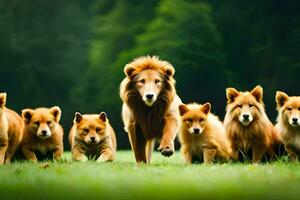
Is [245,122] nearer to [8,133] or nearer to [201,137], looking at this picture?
[201,137]

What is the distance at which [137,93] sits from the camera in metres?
8.28

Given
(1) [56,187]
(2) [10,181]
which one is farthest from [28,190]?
(2) [10,181]

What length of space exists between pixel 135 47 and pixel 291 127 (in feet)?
42.3

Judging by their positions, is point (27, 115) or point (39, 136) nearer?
point (39, 136)

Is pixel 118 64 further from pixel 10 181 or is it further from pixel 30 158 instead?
pixel 10 181

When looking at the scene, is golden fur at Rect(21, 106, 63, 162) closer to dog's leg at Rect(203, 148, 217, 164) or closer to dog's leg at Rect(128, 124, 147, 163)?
dog's leg at Rect(128, 124, 147, 163)

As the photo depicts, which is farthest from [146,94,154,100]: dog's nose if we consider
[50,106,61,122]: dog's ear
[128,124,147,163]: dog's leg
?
[50,106,61,122]: dog's ear

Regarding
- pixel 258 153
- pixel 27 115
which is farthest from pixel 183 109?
pixel 27 115

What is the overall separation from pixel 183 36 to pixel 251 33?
82.3 inches

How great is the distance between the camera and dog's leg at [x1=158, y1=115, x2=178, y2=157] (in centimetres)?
764

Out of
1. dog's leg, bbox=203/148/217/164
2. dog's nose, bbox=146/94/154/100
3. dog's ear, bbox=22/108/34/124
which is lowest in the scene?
dog's leg, bbox=203/148/217/164

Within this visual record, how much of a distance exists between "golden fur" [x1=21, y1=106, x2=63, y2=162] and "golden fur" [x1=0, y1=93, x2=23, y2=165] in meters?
0.14

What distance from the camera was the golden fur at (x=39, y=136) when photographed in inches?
343

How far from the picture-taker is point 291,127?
817 cm
